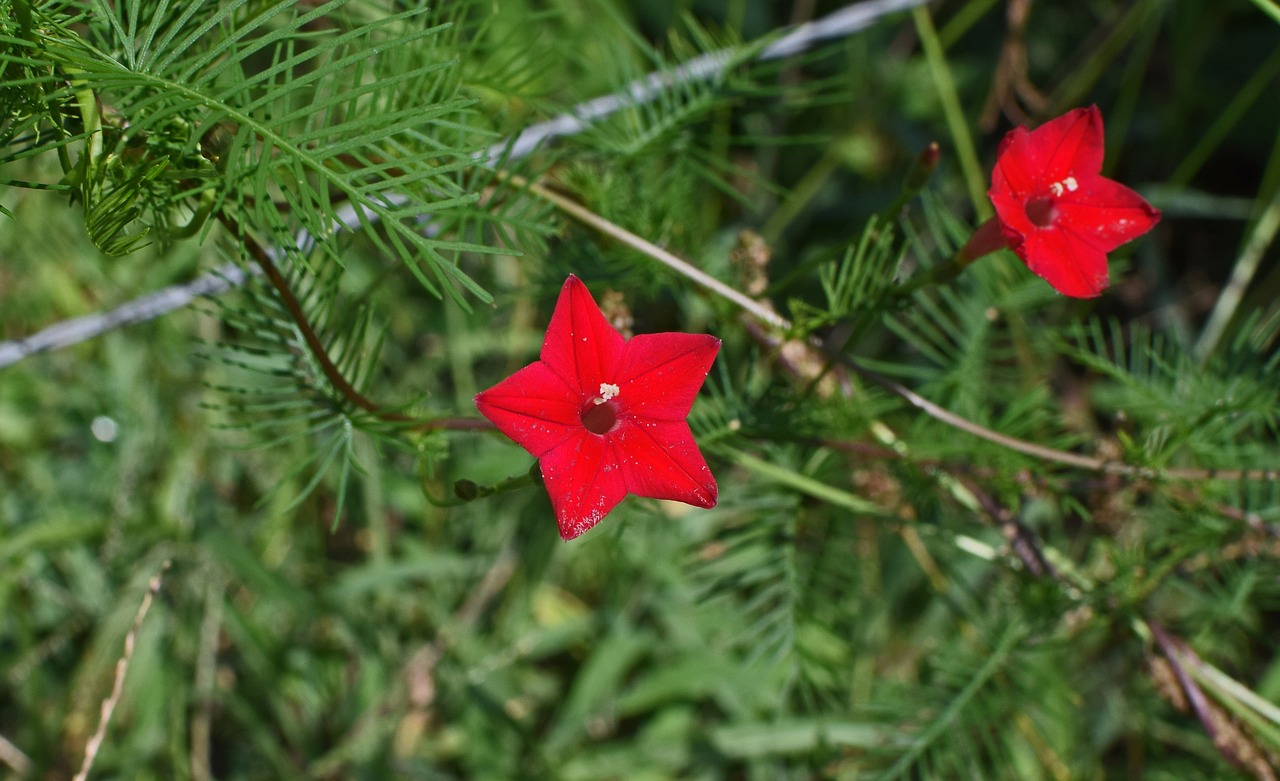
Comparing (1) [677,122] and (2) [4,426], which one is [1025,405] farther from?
(2) [4,426]

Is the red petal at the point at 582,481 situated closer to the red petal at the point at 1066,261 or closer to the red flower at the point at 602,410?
the red flower at the point at 602,410

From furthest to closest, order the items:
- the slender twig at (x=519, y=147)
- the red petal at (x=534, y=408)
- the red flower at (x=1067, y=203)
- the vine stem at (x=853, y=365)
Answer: the slender twig at (x=519, y=147)
the vine stem at (x=853, y=365)
the red flower at (x=1067, y=203)
the red petal at (x=534, y=408)

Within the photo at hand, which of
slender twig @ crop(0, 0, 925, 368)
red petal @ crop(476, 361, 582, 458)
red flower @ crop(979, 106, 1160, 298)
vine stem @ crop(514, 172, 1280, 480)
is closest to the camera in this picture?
red petal @ crop(476, 361, 582, 458)

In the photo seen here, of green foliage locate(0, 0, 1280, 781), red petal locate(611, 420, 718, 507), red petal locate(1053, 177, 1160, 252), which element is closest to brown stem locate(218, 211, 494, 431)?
green foliage locate(0, 0, 1280, 781)

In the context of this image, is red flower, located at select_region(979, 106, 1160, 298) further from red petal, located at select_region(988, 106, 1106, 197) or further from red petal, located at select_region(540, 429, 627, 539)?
red petal, located at select_region(540, 429, 627, 539)

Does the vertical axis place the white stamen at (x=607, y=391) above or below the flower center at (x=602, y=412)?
above

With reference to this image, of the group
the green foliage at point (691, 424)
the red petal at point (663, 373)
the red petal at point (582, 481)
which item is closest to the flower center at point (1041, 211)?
the green foliage at point (691, 424)

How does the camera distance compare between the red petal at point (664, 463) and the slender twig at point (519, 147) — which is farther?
the slender twig at point (519, 147)

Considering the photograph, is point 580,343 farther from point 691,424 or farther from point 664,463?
point 691,424

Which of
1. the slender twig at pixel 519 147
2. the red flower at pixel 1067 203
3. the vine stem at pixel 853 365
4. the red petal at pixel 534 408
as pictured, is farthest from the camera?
the slender twig at pixel 519 147
